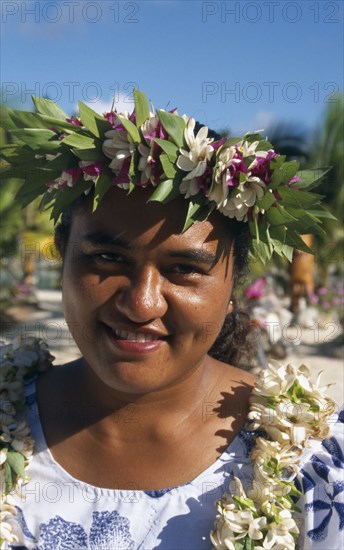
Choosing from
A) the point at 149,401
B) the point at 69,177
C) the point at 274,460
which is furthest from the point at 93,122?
the point at 274,460

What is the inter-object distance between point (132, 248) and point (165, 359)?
1.05 feet

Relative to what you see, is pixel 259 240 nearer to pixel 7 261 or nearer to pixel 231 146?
pixel 231 146

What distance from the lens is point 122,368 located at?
1871 millimetres

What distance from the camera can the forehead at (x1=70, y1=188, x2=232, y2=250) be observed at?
6.05 ft

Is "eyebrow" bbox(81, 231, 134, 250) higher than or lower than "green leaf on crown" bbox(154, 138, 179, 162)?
lower

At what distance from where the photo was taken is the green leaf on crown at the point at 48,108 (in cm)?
205

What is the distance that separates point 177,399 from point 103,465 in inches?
11.8

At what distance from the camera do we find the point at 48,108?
6.78 ft

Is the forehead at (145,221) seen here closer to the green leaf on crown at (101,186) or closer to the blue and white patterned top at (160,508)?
the green leaf on crown at (101,186)

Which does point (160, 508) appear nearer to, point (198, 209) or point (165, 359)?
point (165, 359)

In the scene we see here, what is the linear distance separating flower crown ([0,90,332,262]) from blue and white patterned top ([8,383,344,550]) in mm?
627

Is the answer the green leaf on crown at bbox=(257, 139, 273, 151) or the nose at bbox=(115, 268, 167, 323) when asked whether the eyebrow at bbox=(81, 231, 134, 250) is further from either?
the green leaf on crown at bbox=(257, 139, 273, 151)

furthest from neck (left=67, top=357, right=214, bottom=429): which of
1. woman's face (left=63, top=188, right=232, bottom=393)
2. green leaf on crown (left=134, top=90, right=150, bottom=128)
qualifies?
green leaf on crown (left=134, top=90, right=150, bottom=128)

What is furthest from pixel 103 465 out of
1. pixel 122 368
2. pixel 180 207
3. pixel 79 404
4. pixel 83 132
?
pixel 83 132
